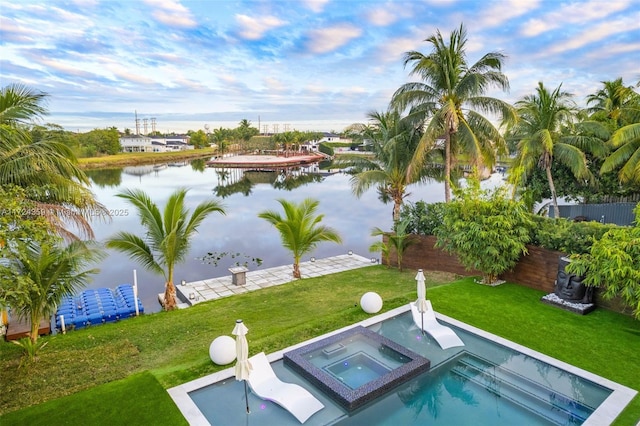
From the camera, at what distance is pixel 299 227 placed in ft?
32.9

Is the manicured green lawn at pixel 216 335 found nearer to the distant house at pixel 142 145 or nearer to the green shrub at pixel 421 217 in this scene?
the green shrub at pixel 421 217

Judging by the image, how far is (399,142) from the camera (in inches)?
513

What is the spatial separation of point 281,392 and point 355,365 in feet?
4.28

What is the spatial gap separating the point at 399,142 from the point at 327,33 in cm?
431

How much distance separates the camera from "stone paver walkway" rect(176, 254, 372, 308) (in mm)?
9391

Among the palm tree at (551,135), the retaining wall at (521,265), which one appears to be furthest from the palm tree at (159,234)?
the palm tree at (551,135)

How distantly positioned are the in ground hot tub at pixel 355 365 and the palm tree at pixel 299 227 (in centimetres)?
438

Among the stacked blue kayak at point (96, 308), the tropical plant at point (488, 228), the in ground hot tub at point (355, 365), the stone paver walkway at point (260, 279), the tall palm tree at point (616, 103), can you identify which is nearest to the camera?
the in ground hot tub at point (355, 365)

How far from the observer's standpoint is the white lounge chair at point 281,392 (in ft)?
13.5

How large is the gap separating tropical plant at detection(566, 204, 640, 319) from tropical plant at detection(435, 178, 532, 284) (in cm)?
155

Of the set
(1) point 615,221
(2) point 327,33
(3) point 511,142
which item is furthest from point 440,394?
(3) point 511,142

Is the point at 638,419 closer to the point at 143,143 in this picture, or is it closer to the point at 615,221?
the point at 615,221

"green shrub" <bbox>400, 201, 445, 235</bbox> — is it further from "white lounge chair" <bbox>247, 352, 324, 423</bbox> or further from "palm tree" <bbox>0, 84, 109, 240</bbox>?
"palm tree" <bbox>0, 84, 109, 240</bbox>

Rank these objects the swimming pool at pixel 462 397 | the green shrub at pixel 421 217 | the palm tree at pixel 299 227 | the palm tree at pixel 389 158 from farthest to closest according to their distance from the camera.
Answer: the palm tree at pixel 389 158
the green shrub at pixel 421 217
the palm tree at pixel 299 227
the swimming pool at pixel 462 397
